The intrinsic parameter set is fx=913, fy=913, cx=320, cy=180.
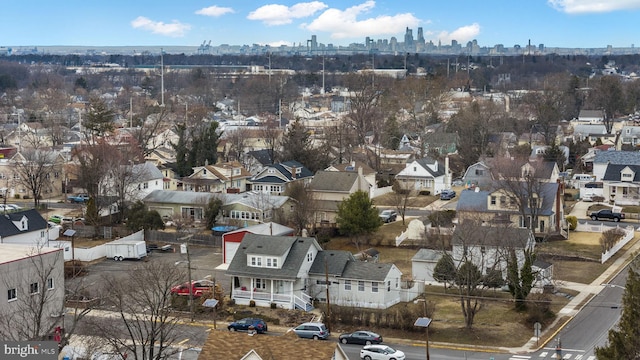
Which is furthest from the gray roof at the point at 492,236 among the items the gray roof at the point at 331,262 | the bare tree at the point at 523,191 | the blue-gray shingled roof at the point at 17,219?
the blue-gray shingled roof at the point at 17,219

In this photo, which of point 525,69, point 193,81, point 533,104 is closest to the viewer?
point 533,104

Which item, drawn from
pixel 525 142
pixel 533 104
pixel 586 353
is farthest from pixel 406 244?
pixel 533 104

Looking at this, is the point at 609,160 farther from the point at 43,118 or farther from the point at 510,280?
the point at 43,118

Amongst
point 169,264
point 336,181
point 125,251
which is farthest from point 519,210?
point 125,251

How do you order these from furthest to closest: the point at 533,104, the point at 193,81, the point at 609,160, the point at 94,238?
the point at 193,81
the point at 533,104
the point at 609,160
the point at 94,238

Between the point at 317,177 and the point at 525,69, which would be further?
the point at 525,69

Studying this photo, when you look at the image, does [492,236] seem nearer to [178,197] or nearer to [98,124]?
[178,197]

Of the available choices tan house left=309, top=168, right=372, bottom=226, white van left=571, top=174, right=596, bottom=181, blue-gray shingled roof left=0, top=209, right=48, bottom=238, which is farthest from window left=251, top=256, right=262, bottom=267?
white van left=571, top=174, right=596, bottom=181

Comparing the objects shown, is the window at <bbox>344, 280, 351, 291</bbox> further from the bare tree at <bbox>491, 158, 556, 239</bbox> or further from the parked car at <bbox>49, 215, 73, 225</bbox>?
the parked car at <bbox>49, 215, 73, 225</bbox>
